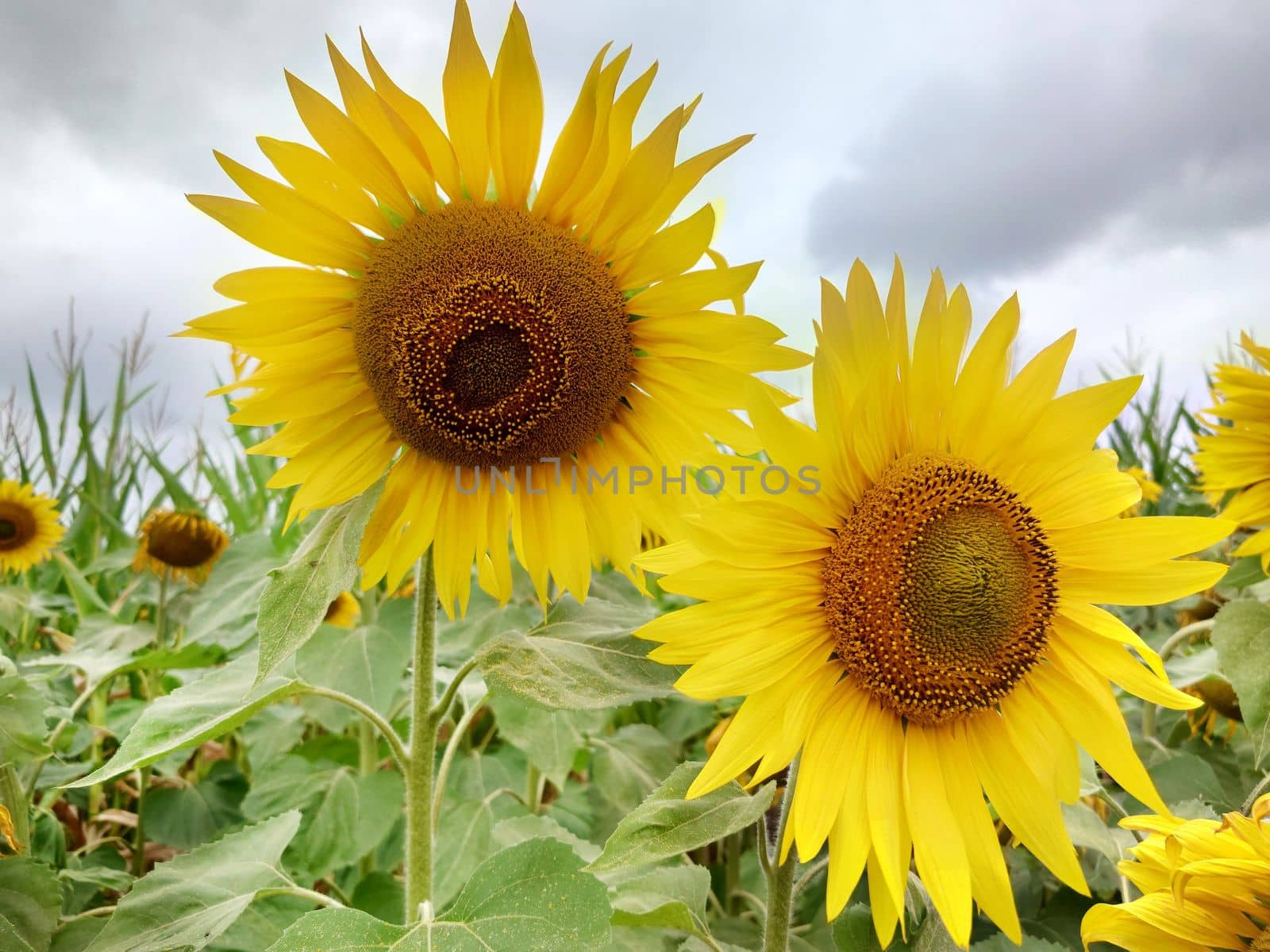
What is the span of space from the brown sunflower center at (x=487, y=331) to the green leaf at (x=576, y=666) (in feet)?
0.85

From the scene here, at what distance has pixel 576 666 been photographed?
3.76 ft

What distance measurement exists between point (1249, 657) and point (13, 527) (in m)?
4.01

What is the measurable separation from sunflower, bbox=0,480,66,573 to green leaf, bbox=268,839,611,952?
3173 millimetres

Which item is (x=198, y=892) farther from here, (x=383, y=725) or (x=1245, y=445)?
(x=1245, y=445)

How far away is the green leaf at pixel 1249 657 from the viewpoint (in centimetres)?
144

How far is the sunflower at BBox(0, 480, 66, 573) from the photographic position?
12.0ft

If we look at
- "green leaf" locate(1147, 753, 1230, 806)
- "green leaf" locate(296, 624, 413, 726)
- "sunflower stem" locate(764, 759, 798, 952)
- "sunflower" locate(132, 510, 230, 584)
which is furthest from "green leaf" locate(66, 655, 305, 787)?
"sunflower" locate(132, 510, 230, 584)

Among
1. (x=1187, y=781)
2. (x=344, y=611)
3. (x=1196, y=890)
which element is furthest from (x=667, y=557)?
(x=344, y=611)

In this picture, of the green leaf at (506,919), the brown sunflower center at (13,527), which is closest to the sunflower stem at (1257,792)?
the green leaf at (506,919)

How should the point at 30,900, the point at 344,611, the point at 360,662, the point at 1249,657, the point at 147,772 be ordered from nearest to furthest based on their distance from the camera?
1. the point at 30,900
2. the point at 1249,657
3. the point at 360,662
4. the point at 147,772
5. the point at 344,611

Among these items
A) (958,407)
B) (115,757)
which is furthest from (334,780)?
(958,407)

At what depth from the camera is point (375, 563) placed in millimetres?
1310

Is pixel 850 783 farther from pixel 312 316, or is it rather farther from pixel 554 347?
pixel 312 316

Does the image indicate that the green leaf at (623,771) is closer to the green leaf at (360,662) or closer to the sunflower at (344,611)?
the green leaf at (360,662)
